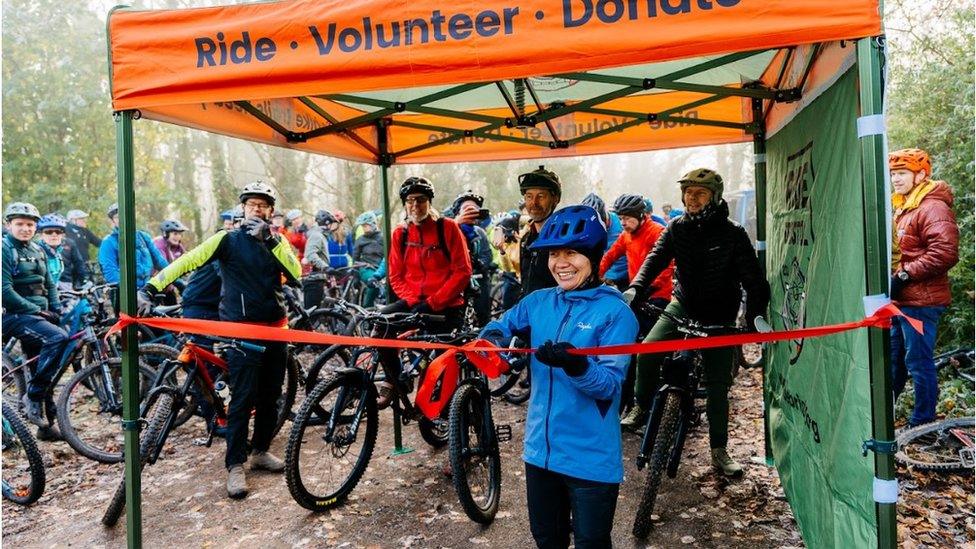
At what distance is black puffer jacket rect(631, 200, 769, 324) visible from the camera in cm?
408

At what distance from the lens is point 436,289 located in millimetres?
5008

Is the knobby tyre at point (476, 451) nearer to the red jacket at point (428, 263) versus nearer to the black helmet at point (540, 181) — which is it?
the red jacket at point (428, 263)

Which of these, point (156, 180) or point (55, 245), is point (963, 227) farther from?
point (156, 180)

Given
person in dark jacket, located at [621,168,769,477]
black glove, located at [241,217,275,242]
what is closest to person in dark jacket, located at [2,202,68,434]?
black glove, located at [241,217,275,242]

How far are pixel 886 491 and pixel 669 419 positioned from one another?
1.50 m

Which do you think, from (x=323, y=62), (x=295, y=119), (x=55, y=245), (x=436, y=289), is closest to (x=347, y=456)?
(x=436, y=289)

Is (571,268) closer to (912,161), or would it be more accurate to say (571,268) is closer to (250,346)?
(250,346)

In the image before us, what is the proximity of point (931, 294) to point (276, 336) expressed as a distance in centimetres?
472

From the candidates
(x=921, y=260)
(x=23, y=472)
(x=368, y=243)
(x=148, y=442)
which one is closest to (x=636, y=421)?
(x=921, y=260)

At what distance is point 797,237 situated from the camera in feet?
11.7

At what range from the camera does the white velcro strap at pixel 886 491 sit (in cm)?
230

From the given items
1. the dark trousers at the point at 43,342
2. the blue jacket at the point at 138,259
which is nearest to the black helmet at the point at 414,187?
the dark trousers at the point at 43,342

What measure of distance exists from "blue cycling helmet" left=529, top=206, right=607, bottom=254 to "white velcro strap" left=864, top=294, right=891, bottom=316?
3.21 ft

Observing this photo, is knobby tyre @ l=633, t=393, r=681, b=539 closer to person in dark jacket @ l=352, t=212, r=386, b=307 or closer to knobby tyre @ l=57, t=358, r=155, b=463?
knobby tyre @ l=57, t=358, r=155, b=463
